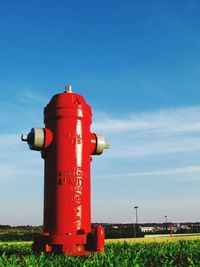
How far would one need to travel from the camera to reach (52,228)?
5438mm

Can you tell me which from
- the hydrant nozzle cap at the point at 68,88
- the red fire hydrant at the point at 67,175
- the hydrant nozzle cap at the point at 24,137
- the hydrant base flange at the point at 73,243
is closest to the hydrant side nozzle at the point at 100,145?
the red fire hydrant at the point at 67,175

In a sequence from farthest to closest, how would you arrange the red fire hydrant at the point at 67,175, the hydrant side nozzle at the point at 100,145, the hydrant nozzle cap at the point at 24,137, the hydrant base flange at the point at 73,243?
the hydrant side nozzle at the point at 100,145 < the hydrant nozzle cap at the point at 24,137 < the red fire hydrant at the point at 67,175 < the hydrant base flange at the point at 73,243

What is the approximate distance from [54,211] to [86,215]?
0.44 meters

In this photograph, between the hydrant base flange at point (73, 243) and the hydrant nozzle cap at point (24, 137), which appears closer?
the hydrant base flange at point (73, 243)

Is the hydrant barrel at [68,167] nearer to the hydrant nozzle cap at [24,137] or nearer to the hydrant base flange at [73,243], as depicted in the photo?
the hydrant base flange at [73,243]

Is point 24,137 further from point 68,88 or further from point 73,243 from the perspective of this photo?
point 73,243

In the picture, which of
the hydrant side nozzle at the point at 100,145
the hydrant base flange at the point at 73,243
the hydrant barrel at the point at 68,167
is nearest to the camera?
the hydrant base flange at the point at 73,243

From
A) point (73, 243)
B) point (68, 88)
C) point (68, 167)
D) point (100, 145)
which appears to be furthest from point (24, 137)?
point (73, 243)

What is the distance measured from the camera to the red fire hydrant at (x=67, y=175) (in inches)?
208

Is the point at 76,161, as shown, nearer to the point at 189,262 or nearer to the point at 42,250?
the point at 42,250

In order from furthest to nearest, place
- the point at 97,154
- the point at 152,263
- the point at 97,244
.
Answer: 1. the point at 97,154
2. the point at 97,244
3. the point at 152,263

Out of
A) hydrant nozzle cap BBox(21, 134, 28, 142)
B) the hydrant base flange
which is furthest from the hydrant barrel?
hydrant nozzle cap BBox(21, 134, 28, 142)

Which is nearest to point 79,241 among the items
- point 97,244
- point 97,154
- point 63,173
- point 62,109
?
point 97,244

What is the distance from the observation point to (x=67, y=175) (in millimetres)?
5488
